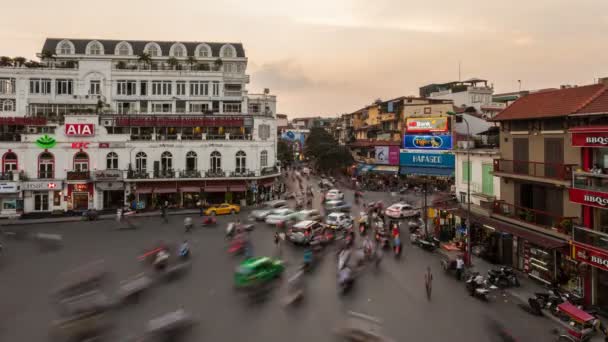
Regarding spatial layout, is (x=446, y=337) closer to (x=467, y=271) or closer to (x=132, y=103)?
(x=467, y=271)

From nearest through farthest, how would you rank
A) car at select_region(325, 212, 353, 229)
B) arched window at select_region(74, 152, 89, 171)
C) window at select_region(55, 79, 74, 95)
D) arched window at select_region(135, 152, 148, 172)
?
1. car at select_region(325, 212, 353, 229)
2. arched window at select_region(74, 152, 89, 171)
3. arched window at select_region(135, 152, 148, 172)
4. window at select_region(55, 79, 74, 95)

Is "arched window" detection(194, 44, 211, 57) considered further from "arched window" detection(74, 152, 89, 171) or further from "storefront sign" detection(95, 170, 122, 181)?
"storefront sign" detection(95, 170, 122, 181)

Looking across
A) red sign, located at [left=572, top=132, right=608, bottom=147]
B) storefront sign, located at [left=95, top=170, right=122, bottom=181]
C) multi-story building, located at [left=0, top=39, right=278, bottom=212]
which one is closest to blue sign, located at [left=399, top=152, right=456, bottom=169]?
multi-story building, located at [left=0, top=39, right=278, bottom=212]

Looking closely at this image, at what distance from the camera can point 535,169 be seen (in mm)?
20875

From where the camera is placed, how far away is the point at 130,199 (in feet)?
143

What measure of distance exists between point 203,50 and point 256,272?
4488 centimetres

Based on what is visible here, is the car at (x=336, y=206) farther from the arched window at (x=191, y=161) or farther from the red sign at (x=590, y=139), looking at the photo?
the red sign at (x=590, y=139)

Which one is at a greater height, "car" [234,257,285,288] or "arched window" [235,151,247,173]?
"arched window" [235,151,247,173]

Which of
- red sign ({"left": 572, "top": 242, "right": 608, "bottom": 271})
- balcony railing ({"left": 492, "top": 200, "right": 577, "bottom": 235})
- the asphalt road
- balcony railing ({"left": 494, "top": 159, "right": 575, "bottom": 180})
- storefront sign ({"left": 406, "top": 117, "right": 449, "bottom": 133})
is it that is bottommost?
the asphalt road

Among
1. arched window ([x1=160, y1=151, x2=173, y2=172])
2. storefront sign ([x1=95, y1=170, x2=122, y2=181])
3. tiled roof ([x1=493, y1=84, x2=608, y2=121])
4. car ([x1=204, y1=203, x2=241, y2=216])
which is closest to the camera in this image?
tiled roof ([x1=493, y1=84, x2=608, y2=121])

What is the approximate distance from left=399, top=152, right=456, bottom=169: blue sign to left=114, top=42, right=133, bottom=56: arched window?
38.7 m

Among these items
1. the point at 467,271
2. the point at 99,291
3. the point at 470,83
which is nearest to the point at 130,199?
the point at 99,291

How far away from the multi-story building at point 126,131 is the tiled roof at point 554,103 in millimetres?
28953

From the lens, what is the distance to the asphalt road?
47.4 feet
